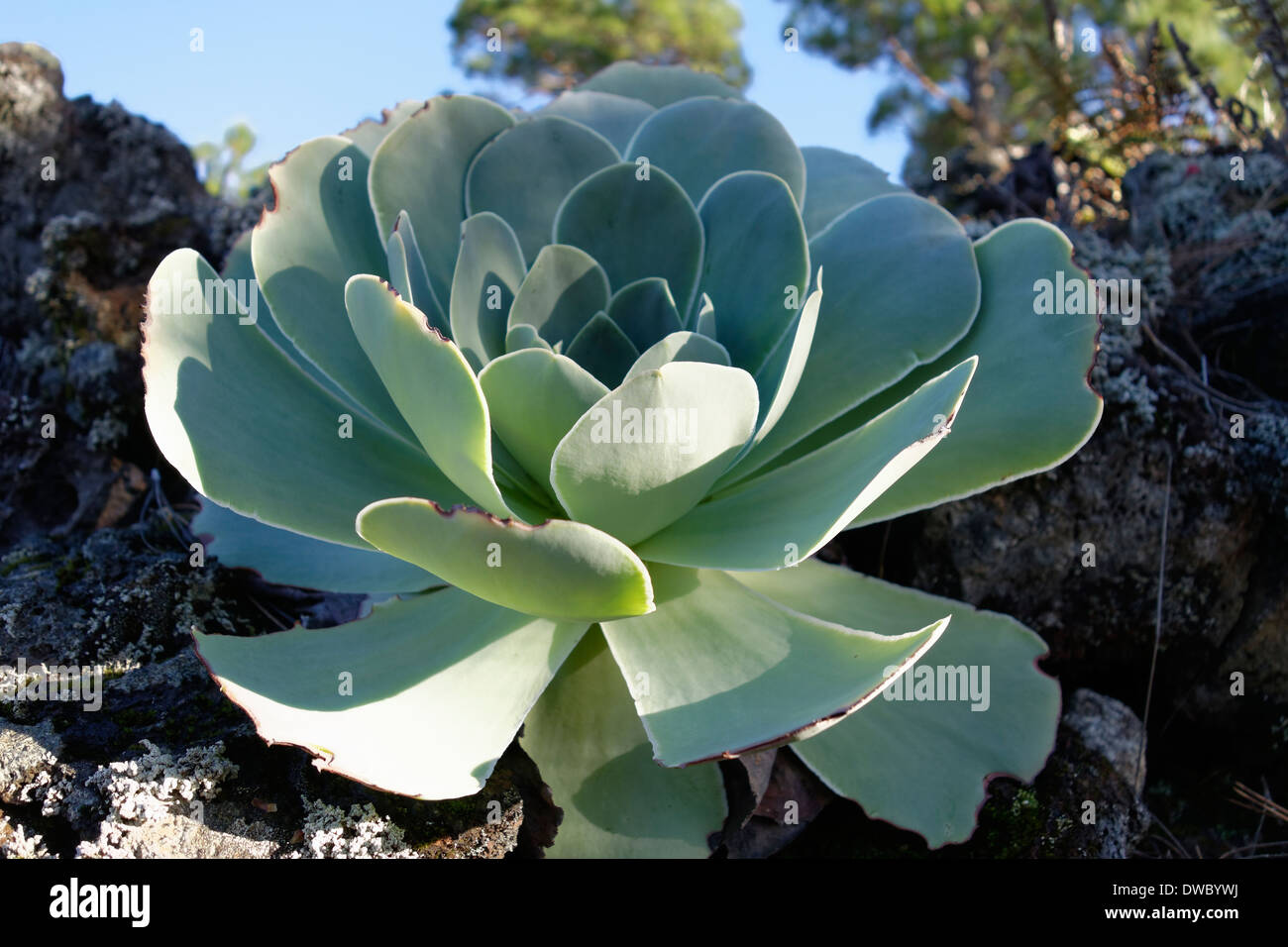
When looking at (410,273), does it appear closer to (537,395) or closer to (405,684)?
(537,395)

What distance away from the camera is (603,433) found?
2.84ft

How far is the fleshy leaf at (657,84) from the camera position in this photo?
1407 mm

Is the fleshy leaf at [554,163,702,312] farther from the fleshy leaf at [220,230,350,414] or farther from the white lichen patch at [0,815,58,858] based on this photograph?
the white lichen patch at [0,815,58,858]

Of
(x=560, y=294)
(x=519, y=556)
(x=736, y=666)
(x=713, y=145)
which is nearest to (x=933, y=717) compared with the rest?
(x=736, y=666)

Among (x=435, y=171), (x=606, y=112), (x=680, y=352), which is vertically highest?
(x=606, y=112)

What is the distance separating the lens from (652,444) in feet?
2.86

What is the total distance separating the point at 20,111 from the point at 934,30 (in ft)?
29.8

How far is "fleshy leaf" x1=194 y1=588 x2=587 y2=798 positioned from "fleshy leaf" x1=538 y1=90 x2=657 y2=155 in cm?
67

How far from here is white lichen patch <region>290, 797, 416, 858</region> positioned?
89 cm

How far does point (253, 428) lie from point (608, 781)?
0.55m

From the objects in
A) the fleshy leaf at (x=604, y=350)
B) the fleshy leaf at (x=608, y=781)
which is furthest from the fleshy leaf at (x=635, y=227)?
the fleshy leaf at (x=608, y=781)

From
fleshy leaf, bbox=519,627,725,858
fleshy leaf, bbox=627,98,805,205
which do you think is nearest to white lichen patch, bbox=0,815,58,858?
fleshy leaf, bbox=519,627,725,858

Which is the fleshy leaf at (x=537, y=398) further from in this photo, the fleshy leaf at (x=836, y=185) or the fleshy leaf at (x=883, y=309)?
the fleshy leaf at (x=836, y=185)

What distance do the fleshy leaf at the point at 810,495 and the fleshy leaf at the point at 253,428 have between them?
11.7 inches
